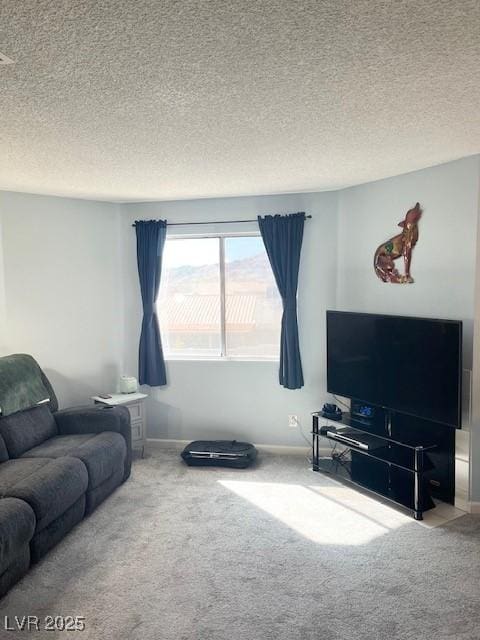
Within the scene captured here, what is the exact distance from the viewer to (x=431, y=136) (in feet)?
9.21

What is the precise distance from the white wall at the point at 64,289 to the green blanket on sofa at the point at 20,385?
0.44 m

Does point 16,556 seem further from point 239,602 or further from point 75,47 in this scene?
point 75,47

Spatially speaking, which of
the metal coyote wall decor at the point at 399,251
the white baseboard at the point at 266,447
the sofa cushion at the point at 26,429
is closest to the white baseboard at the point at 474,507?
the white baseboard at the point at 266,447

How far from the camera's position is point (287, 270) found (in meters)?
4.53

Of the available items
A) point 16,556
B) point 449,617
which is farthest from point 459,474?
point 16,556

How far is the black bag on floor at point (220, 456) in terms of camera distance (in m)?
4.36

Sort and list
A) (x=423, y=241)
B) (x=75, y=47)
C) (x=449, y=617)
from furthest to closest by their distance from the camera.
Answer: (x=423, y=241)
(x=449, y=617)
(x=75, y=47)

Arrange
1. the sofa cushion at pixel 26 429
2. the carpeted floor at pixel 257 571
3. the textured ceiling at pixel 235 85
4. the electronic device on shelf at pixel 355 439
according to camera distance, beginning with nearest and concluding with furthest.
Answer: the textured ceiling at pixel 235 85
the carpeted floor at pixel 257 571
the sofa cushion at pixel 26 429
the electronic device on shelf at pixel 355 439

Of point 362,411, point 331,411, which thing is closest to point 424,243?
point 362,411

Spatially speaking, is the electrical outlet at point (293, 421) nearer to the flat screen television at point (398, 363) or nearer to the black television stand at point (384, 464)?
the black television stand at point (384, 464)

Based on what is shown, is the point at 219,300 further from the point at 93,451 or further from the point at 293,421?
the point at 93,451

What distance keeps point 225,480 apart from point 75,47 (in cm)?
337

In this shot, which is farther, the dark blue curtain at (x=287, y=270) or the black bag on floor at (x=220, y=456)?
the dark blue curtain at (x=287, y=270)

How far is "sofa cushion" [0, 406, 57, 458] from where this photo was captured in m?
3.54
